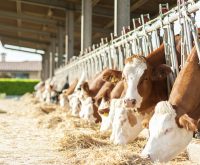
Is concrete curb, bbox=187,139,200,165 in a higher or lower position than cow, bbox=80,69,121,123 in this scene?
lower

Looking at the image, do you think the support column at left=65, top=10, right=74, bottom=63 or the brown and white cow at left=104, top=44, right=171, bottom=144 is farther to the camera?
the support column at left=65, top=10, right=74, bottom=63

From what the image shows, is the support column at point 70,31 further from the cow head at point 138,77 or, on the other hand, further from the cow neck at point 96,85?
the cow head at point 138,77

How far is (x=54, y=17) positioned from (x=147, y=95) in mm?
22340

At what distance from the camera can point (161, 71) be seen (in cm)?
633

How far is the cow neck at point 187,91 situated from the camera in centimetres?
525

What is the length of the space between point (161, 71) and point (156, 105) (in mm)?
1143

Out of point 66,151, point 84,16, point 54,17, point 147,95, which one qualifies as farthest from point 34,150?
point 54,17

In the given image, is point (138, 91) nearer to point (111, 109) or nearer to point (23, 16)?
point (111, 109)

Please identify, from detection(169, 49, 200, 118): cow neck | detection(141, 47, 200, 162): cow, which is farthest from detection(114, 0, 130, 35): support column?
detection(141, 47, 200, 162): cow

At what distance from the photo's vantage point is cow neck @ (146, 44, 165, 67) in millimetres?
6680

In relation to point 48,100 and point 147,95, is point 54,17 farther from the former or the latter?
point 147,95

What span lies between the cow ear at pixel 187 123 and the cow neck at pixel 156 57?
176cm

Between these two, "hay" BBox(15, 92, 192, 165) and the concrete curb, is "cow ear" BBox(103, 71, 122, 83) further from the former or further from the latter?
the concrete curb

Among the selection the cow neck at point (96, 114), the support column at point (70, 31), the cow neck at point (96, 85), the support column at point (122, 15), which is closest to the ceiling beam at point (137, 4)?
the support column at point (70, 31)
